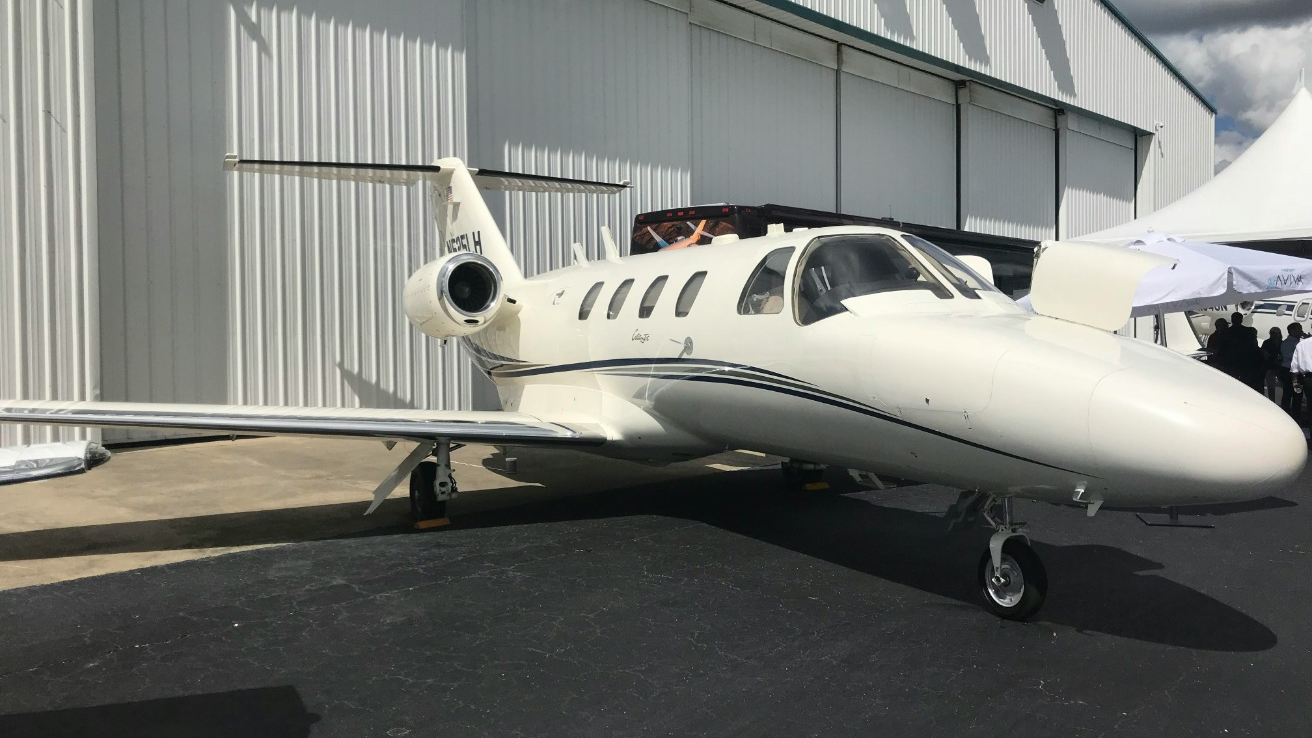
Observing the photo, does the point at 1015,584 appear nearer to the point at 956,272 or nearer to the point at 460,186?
the point at 956,272

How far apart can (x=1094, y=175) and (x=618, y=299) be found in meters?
26.9

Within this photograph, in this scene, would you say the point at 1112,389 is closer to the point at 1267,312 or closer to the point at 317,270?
the point at 317,270

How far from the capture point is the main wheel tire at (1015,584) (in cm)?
513

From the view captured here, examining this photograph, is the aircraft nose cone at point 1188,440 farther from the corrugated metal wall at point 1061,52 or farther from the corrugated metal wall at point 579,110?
the corrugated metal wall at point 1061,52

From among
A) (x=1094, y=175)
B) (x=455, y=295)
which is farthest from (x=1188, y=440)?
(x=1094, y=175)

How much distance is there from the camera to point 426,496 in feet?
25.8

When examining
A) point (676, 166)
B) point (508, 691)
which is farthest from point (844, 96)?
point (508, 691)

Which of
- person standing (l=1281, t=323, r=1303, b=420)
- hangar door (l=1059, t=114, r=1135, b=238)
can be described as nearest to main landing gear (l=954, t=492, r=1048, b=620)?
person standing (l=1281, t=323, r=1303, b=420)

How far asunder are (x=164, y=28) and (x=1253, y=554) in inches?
505

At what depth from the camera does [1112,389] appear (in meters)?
4.37

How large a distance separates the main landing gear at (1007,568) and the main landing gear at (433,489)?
414cm

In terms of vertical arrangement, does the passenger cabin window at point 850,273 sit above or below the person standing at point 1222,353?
above

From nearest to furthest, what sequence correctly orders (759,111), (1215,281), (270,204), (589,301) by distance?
(589,301) → (1215,281) → (270,204) → (759,111)

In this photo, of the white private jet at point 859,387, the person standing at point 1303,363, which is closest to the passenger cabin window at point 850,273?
the white private jet at point 859,387
